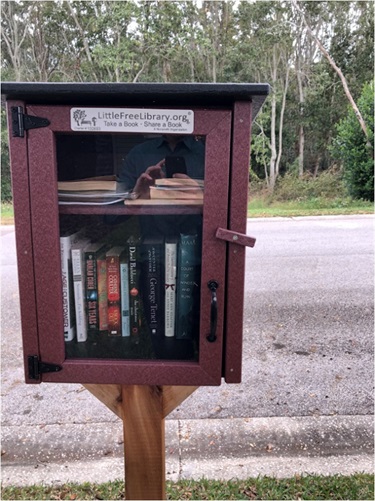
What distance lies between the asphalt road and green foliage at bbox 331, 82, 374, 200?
5.21 meters

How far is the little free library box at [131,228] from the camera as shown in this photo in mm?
1056

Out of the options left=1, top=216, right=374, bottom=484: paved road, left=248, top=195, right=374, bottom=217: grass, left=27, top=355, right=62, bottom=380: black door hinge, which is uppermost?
left=27, top=355, right=62, bottom=380: black door hinge

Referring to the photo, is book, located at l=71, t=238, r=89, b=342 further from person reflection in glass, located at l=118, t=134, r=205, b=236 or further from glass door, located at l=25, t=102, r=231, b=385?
person reflection in glass, located at l=118, t=134, r=205, b=236

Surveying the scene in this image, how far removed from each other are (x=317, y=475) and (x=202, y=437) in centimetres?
68

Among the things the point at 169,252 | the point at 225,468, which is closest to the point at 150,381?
the point at 169,252

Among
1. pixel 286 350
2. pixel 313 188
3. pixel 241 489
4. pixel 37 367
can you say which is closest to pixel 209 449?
pixel 241 489

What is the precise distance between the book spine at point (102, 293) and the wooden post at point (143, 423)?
0.69 feet

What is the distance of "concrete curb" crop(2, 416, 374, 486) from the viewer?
2.32 m

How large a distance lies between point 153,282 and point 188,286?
9 centimetres

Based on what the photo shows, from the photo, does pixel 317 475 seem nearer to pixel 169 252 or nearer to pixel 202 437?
pixel 202 437

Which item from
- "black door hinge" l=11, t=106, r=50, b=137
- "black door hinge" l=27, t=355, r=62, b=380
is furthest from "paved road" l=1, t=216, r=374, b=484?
"black door hinge" l=11, t=106, r=50, b=137

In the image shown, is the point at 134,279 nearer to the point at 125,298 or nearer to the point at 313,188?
the point at 125,298

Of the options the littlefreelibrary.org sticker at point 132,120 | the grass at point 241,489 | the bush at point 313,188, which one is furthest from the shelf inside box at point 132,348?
the bush at point 313,188

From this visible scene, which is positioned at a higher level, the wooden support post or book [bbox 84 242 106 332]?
book [bbox 84 242 106 332]
